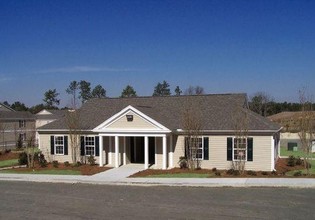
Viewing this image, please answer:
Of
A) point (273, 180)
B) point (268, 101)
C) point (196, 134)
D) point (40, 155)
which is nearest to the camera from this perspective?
point (273, 180)

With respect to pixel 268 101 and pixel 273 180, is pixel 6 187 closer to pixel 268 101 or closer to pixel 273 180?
pixel 273 180

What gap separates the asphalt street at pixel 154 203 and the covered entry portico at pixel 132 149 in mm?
6332

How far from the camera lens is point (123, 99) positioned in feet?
109

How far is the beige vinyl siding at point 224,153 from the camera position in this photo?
24000mm

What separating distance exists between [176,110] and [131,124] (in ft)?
15.1

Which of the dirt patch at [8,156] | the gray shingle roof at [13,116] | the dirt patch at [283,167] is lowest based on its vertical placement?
the dirt patch at [8,156]

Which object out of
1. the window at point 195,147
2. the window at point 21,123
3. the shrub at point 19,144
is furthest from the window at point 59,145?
the window at point 21,123

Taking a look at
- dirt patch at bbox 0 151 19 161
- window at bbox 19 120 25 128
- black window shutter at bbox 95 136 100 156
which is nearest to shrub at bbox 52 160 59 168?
black window shutter at bbox 95 136 100 156

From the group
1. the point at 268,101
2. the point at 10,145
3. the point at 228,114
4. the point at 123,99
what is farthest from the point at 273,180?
the point at 268,101

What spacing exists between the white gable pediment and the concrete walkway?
10.0ft

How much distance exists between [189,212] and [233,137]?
39.4 ft

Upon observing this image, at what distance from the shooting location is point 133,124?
2623 centimetres

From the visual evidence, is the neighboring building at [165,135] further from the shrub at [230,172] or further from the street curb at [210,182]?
the street curb at [210,182]

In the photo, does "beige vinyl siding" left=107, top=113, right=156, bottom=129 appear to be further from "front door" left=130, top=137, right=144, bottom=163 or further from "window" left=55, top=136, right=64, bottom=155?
"window" left=55, top=136, right=64, bottom=155
